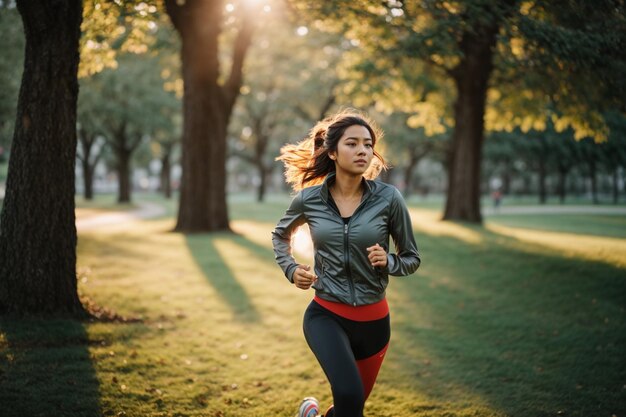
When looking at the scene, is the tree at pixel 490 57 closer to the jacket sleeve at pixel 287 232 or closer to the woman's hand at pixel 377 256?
the jacket sleeve at pixel 287 232

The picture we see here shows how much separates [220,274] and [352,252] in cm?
899

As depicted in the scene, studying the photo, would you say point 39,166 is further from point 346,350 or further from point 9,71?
point 9,71

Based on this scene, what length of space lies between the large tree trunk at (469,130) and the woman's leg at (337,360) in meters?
17.6

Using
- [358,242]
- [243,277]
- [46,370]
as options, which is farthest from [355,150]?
[243,277]

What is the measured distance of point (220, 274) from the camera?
1205 centimetres

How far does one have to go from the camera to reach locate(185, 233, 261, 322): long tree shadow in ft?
30.3

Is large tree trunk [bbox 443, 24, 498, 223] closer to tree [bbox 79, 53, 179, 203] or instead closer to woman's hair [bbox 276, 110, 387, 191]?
woman's hair [bbox 276, 110, 387, 191]

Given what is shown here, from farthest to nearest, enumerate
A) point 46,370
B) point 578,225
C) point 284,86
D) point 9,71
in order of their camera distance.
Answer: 1. point 284,86
2. point 578,225
3. point 9,71
4. point 46,370

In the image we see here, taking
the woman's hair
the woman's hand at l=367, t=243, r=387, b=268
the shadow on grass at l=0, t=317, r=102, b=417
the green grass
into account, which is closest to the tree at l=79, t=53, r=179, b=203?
the green grass

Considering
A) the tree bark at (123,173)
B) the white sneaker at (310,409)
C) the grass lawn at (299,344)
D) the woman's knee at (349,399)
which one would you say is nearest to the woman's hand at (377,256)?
the woman's knee at (349,399)

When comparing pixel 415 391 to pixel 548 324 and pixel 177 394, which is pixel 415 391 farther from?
pixel 548 324

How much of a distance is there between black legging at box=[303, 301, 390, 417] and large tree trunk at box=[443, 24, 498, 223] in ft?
57.4

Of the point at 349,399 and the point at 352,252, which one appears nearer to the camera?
the point at 349,399

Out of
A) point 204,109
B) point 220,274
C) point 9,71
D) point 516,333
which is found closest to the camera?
point 516,333
